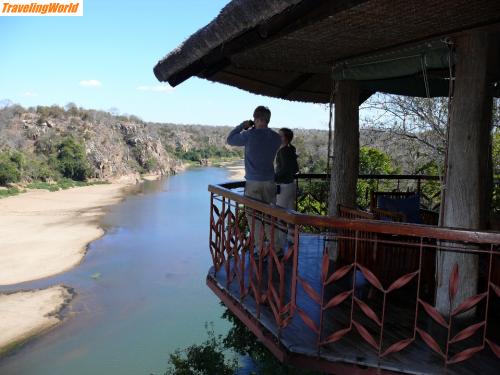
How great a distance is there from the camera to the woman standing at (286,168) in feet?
17.6

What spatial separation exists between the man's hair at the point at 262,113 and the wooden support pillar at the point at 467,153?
1.62 metres

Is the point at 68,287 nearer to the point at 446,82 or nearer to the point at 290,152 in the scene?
the point at 290,152

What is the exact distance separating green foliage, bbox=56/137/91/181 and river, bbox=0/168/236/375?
25669mm

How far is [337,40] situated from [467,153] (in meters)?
1.50

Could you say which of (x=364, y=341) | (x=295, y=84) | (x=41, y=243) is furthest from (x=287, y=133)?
(x=41, y=243)

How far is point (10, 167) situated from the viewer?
4559 centimetres

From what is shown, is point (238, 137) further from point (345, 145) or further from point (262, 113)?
point (345, 145)

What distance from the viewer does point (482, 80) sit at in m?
3.60

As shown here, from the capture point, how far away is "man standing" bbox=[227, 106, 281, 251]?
452 centimetres

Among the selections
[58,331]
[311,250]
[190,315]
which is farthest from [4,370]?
[311,250]

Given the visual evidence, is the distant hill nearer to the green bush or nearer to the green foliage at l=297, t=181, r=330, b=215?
the green bush

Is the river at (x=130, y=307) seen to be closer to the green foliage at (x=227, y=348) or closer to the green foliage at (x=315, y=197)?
the green foliage at (x=227, y=348)

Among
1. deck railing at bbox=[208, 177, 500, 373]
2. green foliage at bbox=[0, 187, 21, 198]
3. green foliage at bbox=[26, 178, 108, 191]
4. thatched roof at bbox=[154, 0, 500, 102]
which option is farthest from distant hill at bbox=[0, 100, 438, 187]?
deck railing at bbox=[208, 177, 500, 373]

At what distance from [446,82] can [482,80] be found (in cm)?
177
